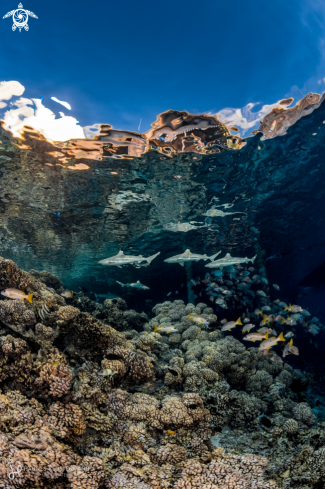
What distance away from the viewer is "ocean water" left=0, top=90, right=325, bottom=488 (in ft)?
36.6

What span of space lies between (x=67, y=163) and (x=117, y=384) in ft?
33.9

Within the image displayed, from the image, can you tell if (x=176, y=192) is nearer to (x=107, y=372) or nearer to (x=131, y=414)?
(x=107, y=372)

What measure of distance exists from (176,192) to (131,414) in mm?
12181

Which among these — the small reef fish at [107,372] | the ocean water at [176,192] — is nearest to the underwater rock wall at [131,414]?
the small reef fish at [107,372]

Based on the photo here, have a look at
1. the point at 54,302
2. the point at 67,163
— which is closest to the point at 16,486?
the point at 54,302

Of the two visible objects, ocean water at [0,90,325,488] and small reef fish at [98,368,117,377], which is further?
ocean water at [0,90,325,488]

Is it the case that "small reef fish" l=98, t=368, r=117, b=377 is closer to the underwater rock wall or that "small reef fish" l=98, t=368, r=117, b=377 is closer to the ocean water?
the underwater rock wall

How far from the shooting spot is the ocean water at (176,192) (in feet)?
36.6

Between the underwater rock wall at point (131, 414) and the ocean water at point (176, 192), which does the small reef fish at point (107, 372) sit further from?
the ocean water at point (176, 192)

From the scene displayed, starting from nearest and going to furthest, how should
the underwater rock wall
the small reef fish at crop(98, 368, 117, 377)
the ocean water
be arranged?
the underwater rock wall → the small reef fish at crop(98, 368, 117, 377) → the ocean water

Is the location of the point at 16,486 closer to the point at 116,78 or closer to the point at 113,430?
the point at 113,430

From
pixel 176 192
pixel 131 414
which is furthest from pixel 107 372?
pixel 176 192

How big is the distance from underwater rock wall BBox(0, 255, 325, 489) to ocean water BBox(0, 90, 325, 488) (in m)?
0.75

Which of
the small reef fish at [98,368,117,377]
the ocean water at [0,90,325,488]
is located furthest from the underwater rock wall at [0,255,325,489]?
the ocean water at [0,90,325,488]
